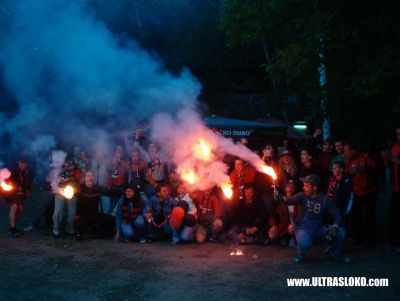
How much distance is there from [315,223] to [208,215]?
220 cm

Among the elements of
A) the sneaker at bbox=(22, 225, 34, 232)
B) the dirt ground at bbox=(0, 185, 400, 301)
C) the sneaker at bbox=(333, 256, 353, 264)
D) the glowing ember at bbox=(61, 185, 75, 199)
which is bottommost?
the dirt ground at bbox=(0, 185, 400, 301)

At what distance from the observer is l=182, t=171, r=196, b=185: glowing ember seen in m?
8.44

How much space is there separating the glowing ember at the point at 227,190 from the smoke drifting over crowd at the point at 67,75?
2.78 meters

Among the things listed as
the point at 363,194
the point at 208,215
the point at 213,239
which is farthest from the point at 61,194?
the point at 363,194

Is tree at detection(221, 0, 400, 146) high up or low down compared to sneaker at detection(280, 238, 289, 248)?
up

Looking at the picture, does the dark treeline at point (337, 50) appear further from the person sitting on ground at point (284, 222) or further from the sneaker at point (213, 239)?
the sneaker at point (213, 239)

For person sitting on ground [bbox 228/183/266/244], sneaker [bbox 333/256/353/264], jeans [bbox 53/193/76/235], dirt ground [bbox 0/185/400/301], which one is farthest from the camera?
jeans [bbox 53/193/76/235]

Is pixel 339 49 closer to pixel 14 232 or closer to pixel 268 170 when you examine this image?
pixel 268 170

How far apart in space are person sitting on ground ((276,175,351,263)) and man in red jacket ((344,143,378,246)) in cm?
100

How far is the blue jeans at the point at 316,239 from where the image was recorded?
6.28 meters

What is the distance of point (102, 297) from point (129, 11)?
12839 mm

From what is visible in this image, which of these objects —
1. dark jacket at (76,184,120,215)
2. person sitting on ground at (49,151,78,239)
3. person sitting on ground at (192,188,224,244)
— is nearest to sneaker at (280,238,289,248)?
person sitting on ground at (192,188,224,244)

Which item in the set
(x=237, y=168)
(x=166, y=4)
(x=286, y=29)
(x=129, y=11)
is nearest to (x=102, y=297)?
(x=237, y=168)

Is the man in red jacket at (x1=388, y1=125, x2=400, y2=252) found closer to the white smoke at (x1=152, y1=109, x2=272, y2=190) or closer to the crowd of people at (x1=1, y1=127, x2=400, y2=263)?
the crowd of people at (x1=1, y1=127, x2=400, y2=263)
